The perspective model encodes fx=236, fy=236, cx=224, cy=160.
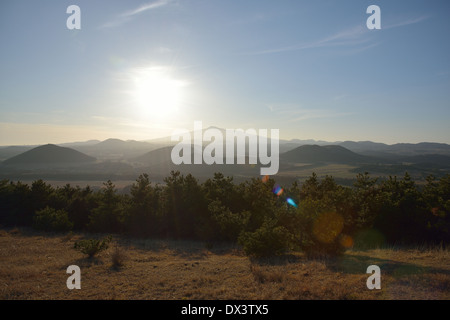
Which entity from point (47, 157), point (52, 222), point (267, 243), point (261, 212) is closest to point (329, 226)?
point (267, 243)

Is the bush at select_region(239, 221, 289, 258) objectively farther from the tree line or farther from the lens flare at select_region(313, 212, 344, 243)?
the lens flare at select_region(313, 212, 344, 243)

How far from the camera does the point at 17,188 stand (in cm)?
2442

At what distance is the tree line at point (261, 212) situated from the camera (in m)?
11.8

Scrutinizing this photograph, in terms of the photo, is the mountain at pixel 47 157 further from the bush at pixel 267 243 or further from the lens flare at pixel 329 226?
the lens flare at pixel 329 226

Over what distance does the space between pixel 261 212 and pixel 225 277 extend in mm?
10196

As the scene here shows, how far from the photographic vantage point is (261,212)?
1866 cm

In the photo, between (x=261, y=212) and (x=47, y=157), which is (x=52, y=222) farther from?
(x=47, y=157)

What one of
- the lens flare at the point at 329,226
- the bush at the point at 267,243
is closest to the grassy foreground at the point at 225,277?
the bush at the point at 267,243

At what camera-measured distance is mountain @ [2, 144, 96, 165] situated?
15305cm

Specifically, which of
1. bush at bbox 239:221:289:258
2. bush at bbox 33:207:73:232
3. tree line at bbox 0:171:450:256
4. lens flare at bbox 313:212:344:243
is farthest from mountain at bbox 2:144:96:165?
lens flare at bbox 313:212:344:243

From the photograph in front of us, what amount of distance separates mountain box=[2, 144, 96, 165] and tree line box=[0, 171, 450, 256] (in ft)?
543

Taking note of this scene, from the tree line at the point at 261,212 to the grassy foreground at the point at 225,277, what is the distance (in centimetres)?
151
